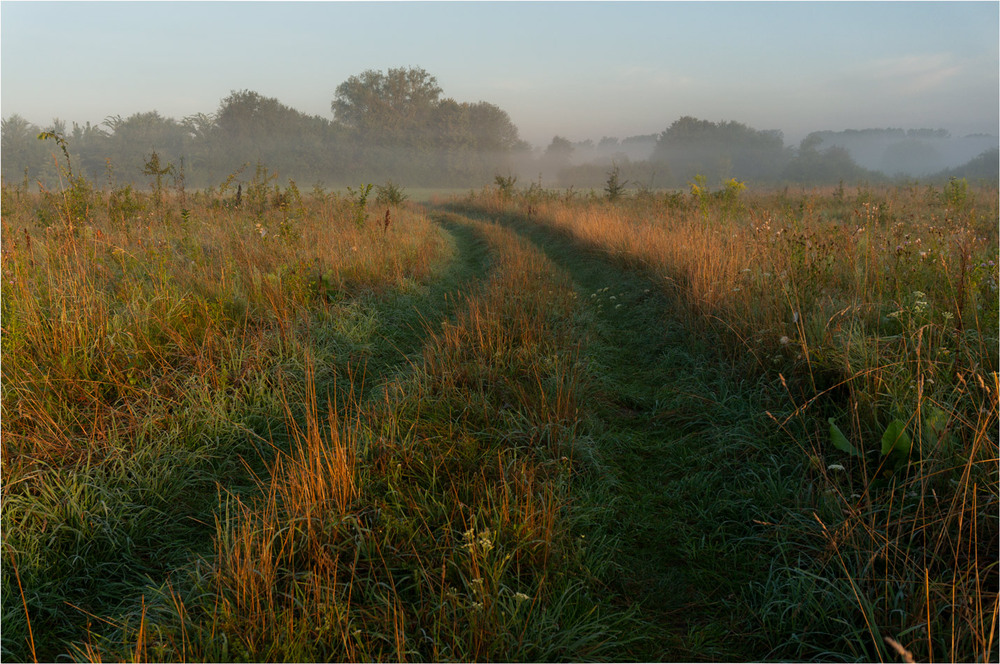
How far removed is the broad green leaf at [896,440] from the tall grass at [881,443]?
0.01 m

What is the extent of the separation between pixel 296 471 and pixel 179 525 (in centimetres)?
69

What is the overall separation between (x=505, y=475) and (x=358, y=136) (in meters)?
60.8

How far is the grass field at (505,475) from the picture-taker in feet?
5.78

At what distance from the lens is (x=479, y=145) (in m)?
61.8

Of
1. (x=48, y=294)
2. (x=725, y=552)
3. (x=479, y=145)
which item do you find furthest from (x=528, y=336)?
(x=479, y=145)

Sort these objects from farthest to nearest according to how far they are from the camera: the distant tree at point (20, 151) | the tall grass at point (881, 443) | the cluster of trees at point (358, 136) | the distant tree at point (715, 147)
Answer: the distant tree at point (715, 147) → the cluster of trees at point (358, 136) → the distant tree at point (20, 151) → the tall grass at point (881, 443)

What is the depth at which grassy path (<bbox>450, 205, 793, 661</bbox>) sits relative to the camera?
1936 millimetres

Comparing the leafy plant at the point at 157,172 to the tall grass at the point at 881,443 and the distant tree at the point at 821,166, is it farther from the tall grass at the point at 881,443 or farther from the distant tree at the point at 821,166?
the distant tree at the point at 821,166

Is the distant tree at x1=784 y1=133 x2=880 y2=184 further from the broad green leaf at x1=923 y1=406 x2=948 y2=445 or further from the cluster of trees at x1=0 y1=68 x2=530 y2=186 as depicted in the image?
the broad green leaf at x1=923 y1=406 x2=948 y2=445

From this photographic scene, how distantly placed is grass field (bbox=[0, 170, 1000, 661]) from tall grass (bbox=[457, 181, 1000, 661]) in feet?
0.06

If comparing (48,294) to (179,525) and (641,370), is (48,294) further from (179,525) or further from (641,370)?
(641,370)

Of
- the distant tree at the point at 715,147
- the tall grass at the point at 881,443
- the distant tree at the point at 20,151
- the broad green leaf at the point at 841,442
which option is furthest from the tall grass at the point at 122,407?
the distant tree at the point at 715,147

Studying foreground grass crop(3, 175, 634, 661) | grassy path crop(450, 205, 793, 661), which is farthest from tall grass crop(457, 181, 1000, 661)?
foreground grass crop(3, 175, 634, 661)

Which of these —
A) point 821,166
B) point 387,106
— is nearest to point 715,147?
point 821,166
